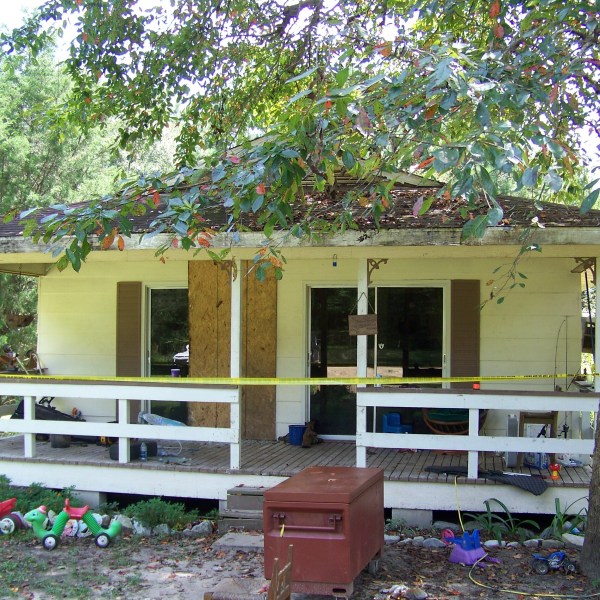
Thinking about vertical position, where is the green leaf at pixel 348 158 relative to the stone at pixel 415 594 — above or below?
above

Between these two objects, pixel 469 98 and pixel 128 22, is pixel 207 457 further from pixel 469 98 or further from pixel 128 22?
pixel 128 22

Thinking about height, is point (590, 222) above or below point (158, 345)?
above

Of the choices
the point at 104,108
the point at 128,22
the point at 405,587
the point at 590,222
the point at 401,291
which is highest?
the point at 128,22

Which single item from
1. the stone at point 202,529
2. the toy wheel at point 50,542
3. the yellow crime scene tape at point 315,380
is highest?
the yellow crime scene tape at point 315,380

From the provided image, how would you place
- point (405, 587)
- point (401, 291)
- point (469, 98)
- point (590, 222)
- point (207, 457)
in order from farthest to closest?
point (401, 291) < point (207, 457) < point (590, 222) < point (405, 587) < point (469, 98)

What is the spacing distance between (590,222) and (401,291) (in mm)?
3152

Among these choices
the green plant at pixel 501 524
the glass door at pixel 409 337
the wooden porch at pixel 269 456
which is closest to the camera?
the green plant at pixel 501 524

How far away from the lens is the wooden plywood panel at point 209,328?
→ 34.6 ft

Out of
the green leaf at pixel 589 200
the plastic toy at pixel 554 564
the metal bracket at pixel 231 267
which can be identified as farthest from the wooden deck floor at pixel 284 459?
the green leaf at pixel 589 200

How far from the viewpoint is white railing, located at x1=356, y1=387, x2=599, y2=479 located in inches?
298

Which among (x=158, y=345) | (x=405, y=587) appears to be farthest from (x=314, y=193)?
(x=405, y=587)

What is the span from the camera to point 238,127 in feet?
44.2

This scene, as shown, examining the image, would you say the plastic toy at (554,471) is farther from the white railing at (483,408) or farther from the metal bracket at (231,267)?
the metal bracket at (231,267)

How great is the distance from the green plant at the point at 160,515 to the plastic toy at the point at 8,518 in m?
1.12
